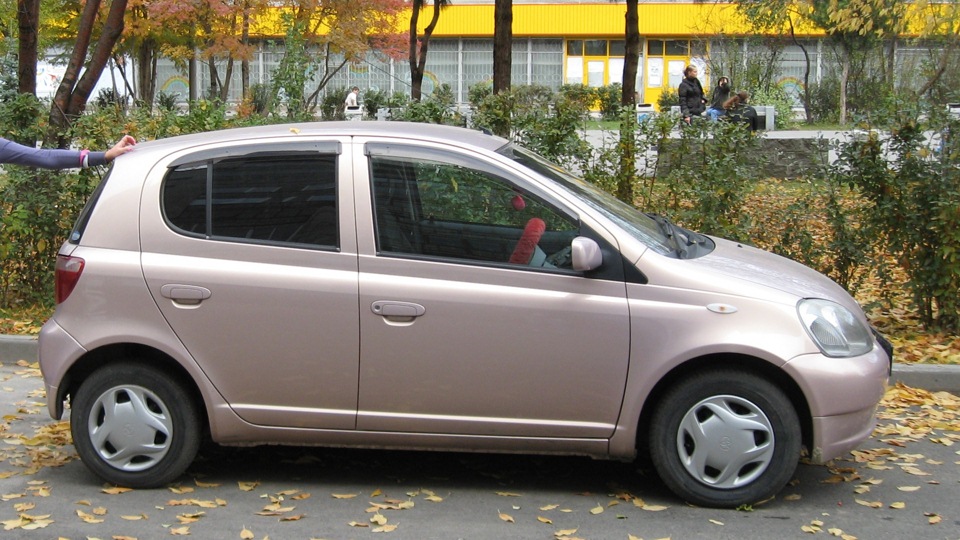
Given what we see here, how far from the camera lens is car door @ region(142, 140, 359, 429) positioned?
527cm

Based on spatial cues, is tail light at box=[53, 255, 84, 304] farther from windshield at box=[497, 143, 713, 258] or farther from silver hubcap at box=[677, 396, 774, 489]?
silver hubcap at box=[677, 396, 774, 489]

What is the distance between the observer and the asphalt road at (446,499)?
504 centimetres

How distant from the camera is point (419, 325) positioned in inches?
206

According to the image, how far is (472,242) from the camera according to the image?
5340 millimetres

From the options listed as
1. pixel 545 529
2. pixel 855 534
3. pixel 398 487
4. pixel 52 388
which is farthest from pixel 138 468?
pixel 855 534

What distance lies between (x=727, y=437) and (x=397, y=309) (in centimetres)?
166

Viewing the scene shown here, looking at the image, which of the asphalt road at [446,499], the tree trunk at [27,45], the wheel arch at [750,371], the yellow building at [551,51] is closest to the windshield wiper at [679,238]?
the wheel arch at [750,371]

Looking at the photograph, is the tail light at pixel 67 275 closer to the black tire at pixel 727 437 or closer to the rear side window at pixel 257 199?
the rear side window at pixel 257 199

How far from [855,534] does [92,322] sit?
374cm

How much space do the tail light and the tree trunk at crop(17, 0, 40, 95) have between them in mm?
6080

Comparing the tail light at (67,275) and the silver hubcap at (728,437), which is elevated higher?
the tail light at (67,275)

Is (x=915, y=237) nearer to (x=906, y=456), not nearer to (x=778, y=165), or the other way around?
(x=778, y=165)

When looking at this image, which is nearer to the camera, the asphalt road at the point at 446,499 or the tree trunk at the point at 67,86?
the asphalt road at the point at 446,499

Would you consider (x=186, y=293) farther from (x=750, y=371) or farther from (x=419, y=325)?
(x=750, y=371)
